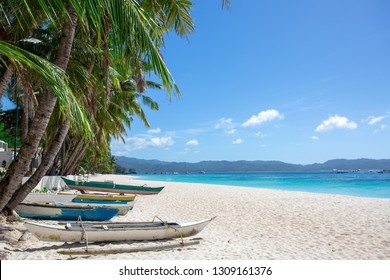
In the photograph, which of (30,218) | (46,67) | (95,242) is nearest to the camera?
(46,67)

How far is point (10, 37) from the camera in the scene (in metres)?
7.07

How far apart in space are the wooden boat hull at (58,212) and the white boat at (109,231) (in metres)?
1.87

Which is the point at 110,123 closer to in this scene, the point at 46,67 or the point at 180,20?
the point at 180,20

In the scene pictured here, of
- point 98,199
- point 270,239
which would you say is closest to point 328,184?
point 98,199

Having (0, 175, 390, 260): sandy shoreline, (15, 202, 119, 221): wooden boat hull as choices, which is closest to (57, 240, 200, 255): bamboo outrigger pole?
(0, 175, 390, 260): sandy shoreline

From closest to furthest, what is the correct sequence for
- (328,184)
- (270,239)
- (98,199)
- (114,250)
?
(114,250)
(270,239)
(98,199)
(328,184)

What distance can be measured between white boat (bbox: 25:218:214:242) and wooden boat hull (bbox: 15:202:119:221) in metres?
1.87

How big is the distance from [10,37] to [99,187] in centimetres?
1133

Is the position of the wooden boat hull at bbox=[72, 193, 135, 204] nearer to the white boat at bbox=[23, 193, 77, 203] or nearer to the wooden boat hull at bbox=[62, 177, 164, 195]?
the white boat at bbox=[23, 193, 77, 203]

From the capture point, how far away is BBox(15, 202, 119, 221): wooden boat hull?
26.6 ft

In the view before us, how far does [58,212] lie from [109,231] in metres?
3.14

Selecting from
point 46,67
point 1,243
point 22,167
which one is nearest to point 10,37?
point 22,167

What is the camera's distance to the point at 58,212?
27.1 ft

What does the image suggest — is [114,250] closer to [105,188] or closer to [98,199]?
[98,199]
